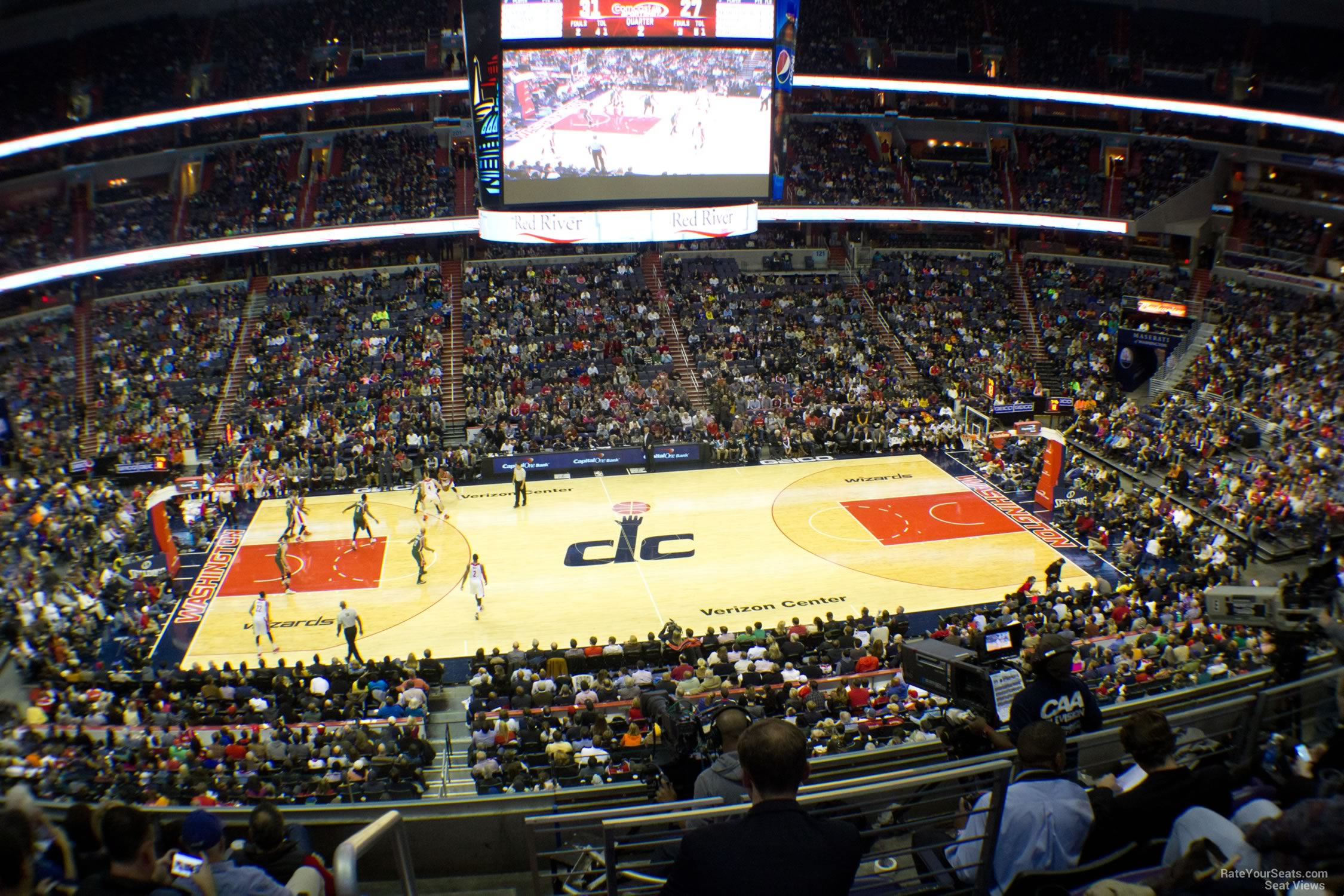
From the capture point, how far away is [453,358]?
37844mm

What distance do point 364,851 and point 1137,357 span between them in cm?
3784

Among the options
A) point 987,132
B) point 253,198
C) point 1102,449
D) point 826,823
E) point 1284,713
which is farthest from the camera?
point 987,132

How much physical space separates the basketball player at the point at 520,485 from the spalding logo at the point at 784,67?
583 inches

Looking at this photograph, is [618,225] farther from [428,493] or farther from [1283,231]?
[1283,231]

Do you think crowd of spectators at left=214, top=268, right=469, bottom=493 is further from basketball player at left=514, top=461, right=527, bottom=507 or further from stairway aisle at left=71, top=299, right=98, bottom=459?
stairway aisle at left=71, top=299, right=98, bottom=459

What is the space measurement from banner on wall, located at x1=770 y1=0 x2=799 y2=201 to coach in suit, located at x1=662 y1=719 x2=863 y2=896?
30761 millimetres

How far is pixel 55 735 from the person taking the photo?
1592 centimetres

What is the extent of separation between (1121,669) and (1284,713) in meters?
10.8

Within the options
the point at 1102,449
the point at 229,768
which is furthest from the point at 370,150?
the point at 229,768

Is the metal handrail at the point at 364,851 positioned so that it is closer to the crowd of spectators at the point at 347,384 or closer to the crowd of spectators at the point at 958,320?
the crowd of spectators at the point at 347,384

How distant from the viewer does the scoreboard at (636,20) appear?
1184 inches

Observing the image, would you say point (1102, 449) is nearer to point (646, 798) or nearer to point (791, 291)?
point (791, 291)

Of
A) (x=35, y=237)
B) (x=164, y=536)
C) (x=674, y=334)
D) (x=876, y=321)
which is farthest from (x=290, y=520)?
(x=876, y=321)

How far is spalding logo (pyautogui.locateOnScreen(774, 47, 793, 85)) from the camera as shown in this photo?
32.1 m
